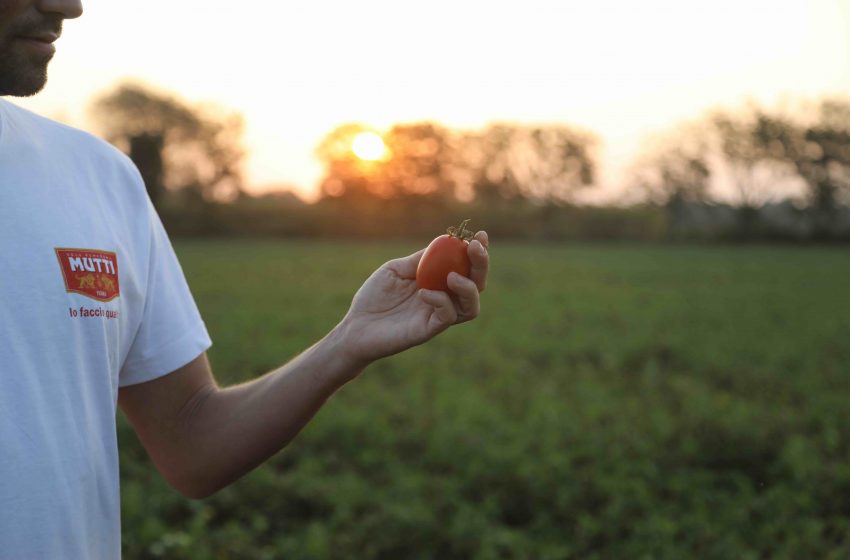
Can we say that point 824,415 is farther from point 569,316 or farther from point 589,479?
point 569,316

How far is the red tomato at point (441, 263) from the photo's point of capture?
1.66 m

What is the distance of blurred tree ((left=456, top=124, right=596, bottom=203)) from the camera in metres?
65.6

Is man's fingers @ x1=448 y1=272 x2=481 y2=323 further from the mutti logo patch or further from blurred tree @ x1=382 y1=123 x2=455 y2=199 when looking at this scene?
blurred tree @ x1=382 y1=123 x2=455 y2=199

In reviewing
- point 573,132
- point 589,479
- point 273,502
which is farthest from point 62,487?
point 573,132

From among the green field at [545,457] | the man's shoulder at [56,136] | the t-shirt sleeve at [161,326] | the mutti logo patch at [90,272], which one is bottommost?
the green field at [545,457]

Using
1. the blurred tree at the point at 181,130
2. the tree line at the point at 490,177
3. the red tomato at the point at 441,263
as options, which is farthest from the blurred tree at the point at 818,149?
the red tomato at the point at 441,263

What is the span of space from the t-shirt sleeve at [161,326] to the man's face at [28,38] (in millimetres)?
350

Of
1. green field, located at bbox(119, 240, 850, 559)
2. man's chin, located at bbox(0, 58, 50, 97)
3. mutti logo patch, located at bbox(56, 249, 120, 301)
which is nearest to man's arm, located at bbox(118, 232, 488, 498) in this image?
mutti logo patch, located at bbox(56, 249, 120, 301)

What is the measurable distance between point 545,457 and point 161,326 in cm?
420

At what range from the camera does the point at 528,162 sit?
2815 inches

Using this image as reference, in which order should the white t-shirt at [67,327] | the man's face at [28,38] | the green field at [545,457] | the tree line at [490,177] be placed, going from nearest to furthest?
1. the white t-shirt at [67,327]
2. the man's face at [28,38]
3. the green field at [545,457]
4. the tree line at [490,177]

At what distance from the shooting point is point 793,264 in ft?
97.8

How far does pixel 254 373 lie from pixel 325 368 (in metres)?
7.07

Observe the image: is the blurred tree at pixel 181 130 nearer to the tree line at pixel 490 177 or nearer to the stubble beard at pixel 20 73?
the tree line at pixel 490 177
